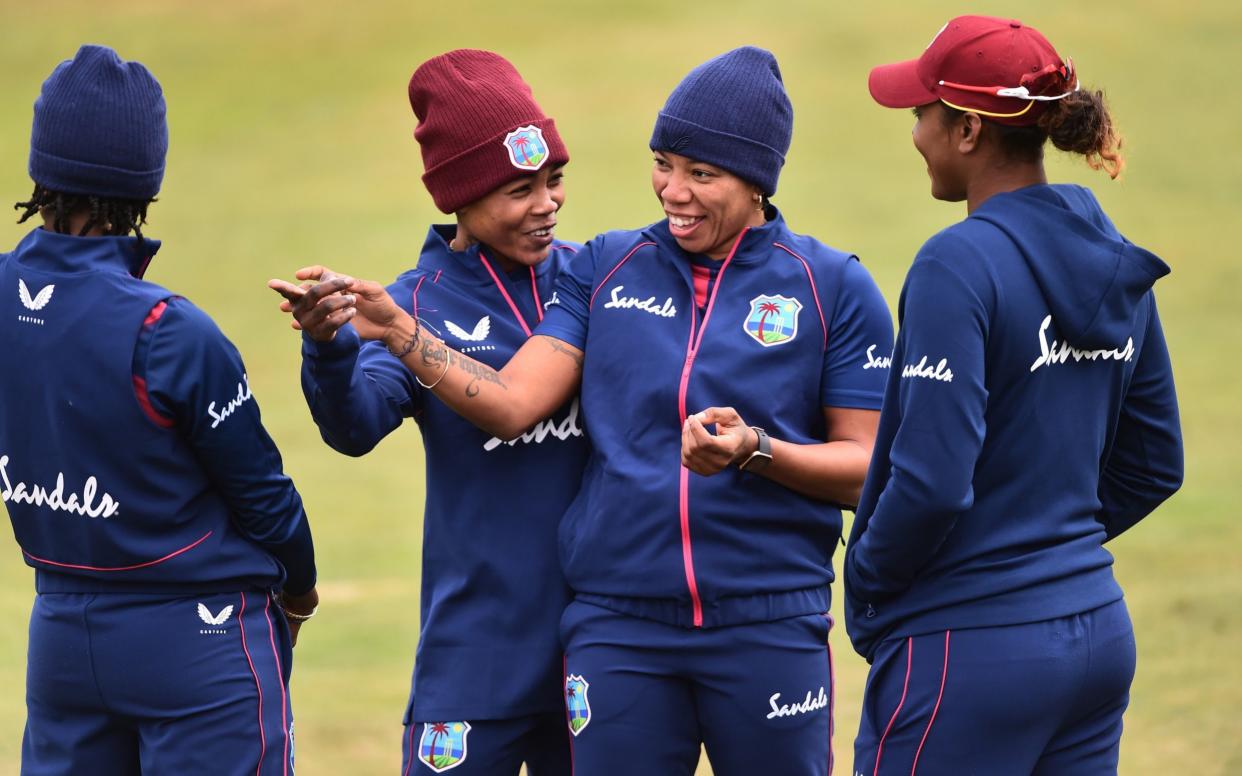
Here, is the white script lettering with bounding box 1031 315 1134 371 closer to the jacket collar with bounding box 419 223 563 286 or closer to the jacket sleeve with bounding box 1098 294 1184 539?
the jacket sleeve with bounding box 1098 294 1184 539

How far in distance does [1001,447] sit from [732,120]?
3.14ft

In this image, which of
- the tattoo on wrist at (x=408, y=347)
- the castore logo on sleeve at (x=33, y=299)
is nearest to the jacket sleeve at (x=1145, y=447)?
the tattoo on wrist at (x=408, y=347)

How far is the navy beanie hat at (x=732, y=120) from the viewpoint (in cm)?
368

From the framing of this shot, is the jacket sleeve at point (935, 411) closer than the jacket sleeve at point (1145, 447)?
Yes

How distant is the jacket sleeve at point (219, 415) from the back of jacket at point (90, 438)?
0.03 m

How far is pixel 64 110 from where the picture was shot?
10.8ft

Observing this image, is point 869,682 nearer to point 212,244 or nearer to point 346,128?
point 212,244

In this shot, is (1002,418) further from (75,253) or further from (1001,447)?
(75,253)

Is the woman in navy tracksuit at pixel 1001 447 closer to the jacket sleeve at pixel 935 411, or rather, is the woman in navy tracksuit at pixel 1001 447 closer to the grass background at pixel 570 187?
the jacket sleeve at pixel 935 411

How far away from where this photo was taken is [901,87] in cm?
328

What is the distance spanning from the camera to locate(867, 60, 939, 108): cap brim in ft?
10.7

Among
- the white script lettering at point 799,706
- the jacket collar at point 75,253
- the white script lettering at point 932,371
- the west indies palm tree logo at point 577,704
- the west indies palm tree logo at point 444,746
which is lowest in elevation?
the west indies palm tree logo at point 444,746

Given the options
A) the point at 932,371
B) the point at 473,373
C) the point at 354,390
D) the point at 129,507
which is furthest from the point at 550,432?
the point at 932,371

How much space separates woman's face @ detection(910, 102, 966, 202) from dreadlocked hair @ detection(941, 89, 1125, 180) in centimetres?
2
